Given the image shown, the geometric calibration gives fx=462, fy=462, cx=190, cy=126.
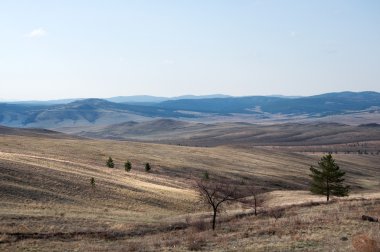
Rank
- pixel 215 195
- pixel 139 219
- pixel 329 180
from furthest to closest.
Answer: pixel 329 180
pixel 215 195
pixel 139 219

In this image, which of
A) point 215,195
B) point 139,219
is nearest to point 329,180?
point 215,195

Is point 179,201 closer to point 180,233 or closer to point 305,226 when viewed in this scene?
point 180,233

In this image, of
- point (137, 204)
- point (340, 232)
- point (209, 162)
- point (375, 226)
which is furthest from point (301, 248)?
point (209, 162)

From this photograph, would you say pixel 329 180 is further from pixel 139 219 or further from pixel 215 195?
pixel 139 219

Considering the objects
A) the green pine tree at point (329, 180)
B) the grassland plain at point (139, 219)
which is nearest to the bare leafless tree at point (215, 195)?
the grassland plain at point (139, 219)

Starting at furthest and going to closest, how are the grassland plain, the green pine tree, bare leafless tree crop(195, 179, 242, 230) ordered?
1. the green pine tree
2. bare leafless tree crop(195, 179, 242, 230)
3. the grassland plain

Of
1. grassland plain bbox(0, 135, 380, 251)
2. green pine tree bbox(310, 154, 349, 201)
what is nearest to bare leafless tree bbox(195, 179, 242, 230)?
grassland plain bbox(0, 135, 380, 251)

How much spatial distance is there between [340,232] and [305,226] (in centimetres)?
317

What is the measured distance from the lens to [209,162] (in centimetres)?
12938

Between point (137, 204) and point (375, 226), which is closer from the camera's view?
point (375, 226)

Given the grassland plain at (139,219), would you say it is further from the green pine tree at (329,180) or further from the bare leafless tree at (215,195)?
the green pine tree at (329,180)

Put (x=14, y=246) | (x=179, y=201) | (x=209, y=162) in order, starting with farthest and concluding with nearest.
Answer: (x=209, y=162), (x=179, y=201), (x=14, y=246)

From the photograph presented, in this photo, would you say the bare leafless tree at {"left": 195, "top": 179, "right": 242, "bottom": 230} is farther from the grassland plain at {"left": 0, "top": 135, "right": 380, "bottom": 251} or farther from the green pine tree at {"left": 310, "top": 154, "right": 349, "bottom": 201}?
the green pine tree at {"left": 310, "top": 154, "right": 349, "bottom": 201}

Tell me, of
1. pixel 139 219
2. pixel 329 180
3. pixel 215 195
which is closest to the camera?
pixel 139 219
